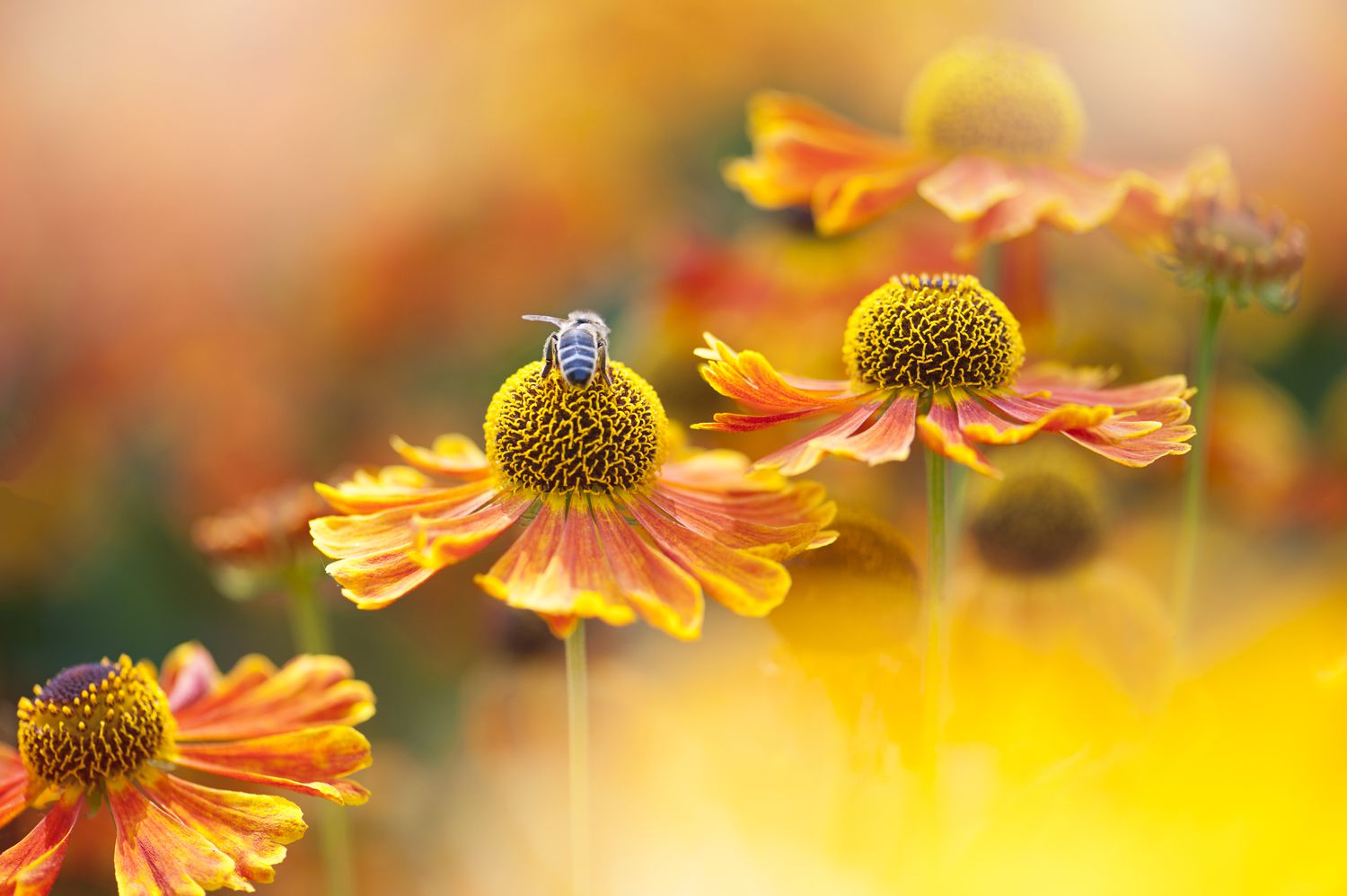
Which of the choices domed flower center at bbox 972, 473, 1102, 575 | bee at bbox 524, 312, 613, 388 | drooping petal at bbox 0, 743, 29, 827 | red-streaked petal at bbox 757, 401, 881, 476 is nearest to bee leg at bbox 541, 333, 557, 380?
bee at bbox 524, 312, 613, 388

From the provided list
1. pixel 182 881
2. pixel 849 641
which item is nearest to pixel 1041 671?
pixel 849 641

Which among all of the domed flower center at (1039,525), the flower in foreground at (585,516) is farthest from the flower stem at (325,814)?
the domed flower center at (1039,525)

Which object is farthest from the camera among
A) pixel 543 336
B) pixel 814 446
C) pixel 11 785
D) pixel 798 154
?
pixel 543 336

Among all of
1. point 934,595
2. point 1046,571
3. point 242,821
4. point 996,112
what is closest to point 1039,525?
point 1046,571

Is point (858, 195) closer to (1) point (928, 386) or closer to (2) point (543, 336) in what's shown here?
(1) point (928, 386)

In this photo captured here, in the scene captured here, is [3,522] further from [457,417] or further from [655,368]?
[655,368]

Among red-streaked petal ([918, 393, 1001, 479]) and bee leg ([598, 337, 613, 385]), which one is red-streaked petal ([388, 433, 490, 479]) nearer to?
bee leg ([598, 337, 613, 385])

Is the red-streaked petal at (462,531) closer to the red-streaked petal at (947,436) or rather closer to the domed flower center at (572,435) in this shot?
the domed flower center at (572,435)
